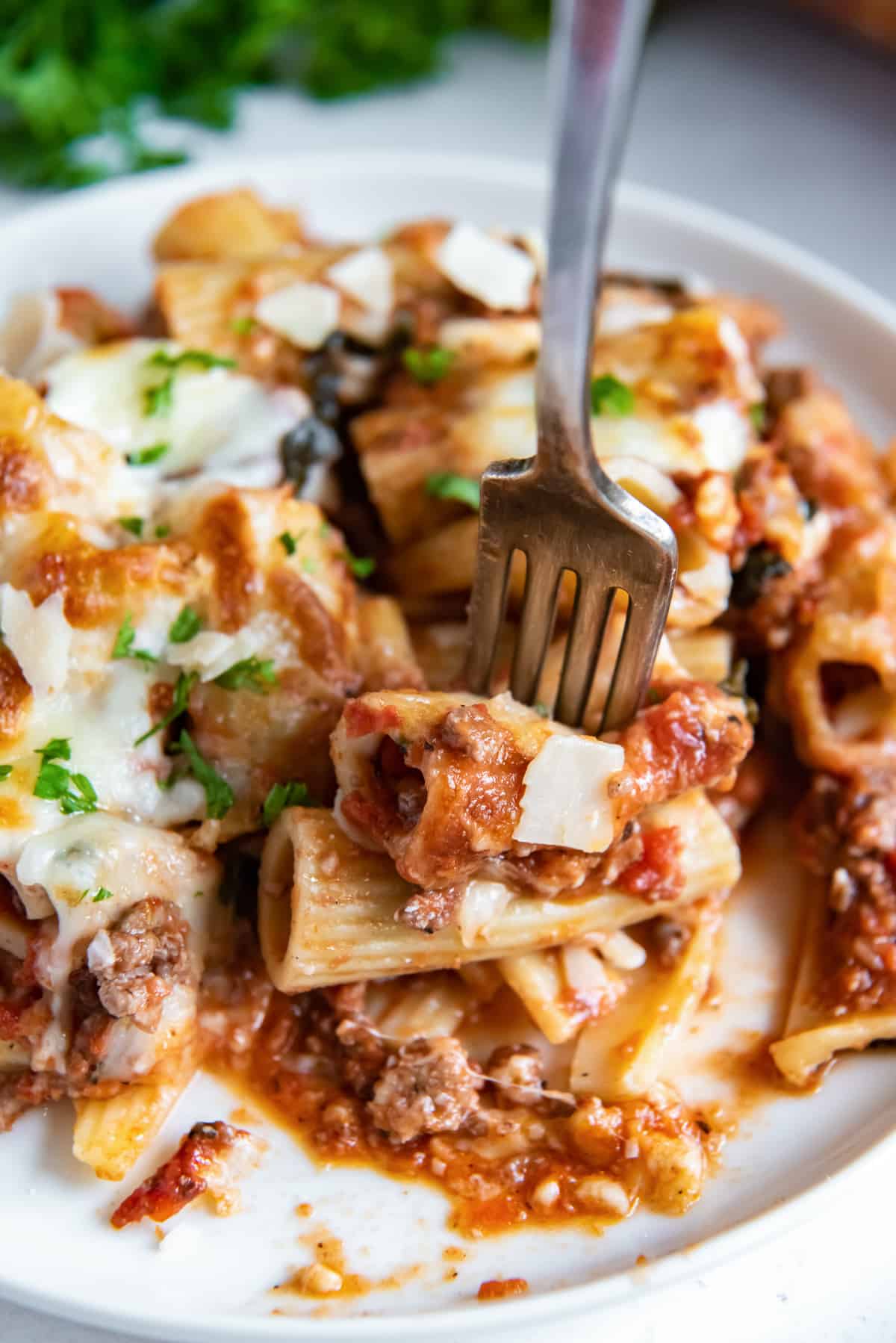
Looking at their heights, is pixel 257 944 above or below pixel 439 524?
below

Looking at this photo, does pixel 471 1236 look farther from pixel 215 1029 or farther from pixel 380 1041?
pixel 215 1029

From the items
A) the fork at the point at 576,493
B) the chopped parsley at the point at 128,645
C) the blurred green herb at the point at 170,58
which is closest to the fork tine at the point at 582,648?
the fork at the point at 576,493

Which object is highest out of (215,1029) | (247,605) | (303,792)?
(247,605)

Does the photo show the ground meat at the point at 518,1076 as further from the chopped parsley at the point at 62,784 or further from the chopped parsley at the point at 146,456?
the chopped parsley at the point at 146,456

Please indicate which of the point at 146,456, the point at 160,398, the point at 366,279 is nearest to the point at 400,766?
the point at 146,456

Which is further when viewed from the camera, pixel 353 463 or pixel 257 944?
pixel 353 463

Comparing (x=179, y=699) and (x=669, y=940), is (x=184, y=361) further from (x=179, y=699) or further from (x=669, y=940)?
(x=669, y=940)

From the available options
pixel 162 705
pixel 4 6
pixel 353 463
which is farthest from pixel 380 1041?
pixel 4 6
